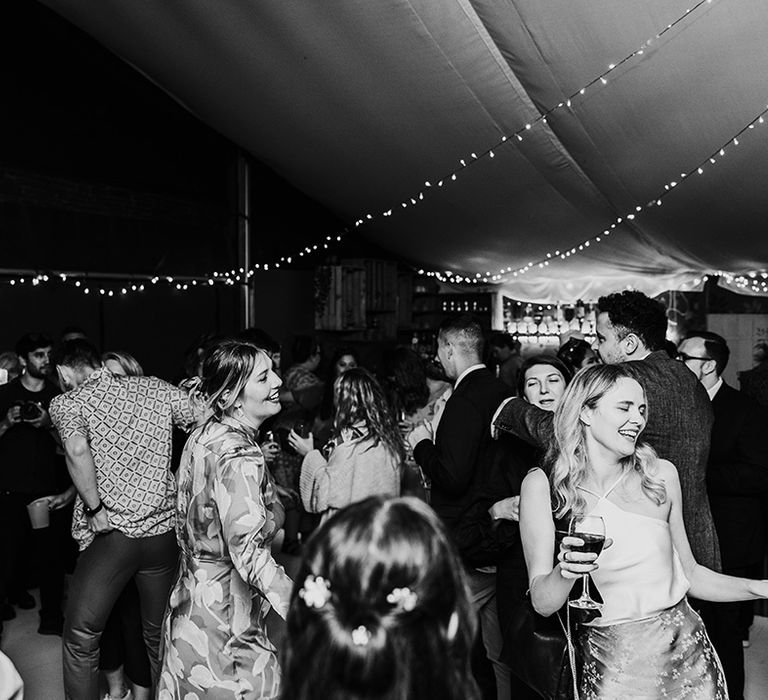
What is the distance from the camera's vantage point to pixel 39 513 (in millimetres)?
4109

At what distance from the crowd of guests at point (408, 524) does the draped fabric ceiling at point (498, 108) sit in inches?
59.6

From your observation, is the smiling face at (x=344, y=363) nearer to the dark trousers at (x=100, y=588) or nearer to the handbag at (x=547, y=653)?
the dark trousers at (x=100, y=588)

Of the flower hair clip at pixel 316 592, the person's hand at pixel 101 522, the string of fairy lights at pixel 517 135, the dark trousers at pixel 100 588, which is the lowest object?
the dark trousers at pixel 100 588

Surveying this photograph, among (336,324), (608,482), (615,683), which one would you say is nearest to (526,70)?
(608,482)

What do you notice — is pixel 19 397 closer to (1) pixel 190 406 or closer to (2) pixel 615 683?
(1) pixel 190 406

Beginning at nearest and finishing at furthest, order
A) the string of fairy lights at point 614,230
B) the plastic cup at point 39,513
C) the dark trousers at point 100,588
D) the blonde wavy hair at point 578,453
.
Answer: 1. the blonde wavy hair at point 578,453
2. the dark trousers at point 100,588
3. the plastic cup at point 39,513
4. the string of fairy lights at point 614,230

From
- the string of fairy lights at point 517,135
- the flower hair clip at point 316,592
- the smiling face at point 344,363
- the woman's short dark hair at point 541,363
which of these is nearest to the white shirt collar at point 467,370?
the woman's short dark hair at point 541,363

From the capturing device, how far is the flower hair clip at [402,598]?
107 centimetres

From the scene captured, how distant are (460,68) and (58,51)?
357cm

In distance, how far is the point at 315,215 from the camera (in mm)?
9852

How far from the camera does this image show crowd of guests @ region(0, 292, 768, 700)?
1111 mm

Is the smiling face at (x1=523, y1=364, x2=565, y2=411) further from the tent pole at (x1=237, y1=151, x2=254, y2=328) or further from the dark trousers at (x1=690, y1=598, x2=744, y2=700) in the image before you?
the tent pole at (x1=237, y1=151, x2=254, y2=328)

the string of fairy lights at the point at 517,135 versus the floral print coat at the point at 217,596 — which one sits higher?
→ the string of fairy lights at the point at 517,135

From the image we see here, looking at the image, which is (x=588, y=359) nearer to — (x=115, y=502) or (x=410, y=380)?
(x=410, y=380)
